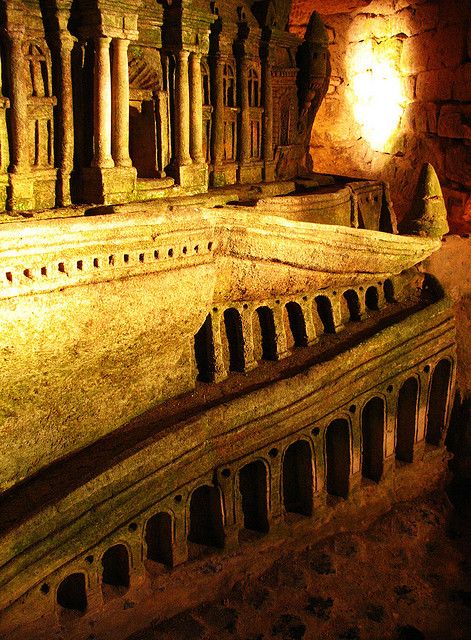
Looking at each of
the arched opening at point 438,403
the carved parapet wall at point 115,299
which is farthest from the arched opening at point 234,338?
the arched opening at point 438,403

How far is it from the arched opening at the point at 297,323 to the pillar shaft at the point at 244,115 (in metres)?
3.50

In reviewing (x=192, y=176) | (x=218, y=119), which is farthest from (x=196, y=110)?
(x=192, y=176)

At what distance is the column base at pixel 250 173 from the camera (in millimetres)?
15219

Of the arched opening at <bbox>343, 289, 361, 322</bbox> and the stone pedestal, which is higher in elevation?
the stone pedestal

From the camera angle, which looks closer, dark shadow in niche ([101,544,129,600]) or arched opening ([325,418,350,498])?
dark shadow in niche ([101,544,129,600])

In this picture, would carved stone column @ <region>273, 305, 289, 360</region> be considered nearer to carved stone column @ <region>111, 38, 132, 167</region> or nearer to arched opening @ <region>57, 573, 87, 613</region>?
carved stone column @ <region>111, 38, 132, 167</region>

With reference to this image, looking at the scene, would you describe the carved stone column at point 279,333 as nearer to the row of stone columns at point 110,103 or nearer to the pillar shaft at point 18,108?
the row of stone columns at point 110,103

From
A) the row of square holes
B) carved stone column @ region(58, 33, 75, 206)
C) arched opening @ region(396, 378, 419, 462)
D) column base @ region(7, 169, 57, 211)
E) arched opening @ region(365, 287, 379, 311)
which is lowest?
arched opening @ region(396, 378, 419, 462)

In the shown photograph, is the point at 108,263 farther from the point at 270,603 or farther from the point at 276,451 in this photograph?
the point at 270,603

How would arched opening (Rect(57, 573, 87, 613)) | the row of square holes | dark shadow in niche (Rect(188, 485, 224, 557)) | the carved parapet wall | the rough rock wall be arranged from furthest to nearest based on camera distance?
1. the rough rock wall
2. dark shadow in niche (Rect(188, 485, 224, 557))
3. arched opening (Rect(57, 573, 87, 613))
4. the carved parapet wall
5. the row of square holes

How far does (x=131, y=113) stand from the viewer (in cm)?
1370

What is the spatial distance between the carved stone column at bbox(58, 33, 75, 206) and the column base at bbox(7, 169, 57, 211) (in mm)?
137

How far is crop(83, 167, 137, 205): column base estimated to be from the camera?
481 inches

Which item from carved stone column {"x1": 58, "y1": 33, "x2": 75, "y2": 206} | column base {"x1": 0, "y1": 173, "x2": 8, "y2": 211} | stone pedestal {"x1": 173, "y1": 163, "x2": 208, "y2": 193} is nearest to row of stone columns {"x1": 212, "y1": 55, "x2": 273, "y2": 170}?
stone pedestal {"x1": 173, "y1": 163, "x2": 208, "y2": 193}
